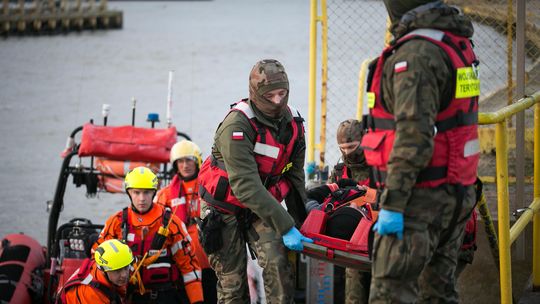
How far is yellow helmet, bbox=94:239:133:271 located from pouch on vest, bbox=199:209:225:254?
4.12 feet

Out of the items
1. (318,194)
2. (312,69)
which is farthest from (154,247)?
(312,69)

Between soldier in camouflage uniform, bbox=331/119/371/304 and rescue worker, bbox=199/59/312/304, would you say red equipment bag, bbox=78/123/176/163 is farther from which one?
rescue worker, bbox=199/59/312/304

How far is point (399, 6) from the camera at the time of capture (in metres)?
4.35

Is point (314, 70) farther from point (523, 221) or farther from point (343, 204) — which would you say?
point (523, 221)

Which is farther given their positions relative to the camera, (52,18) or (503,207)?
(52,18)

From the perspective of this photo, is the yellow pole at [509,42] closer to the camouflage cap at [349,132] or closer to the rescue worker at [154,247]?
the camouflage cap at [349,132]

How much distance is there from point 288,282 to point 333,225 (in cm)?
39

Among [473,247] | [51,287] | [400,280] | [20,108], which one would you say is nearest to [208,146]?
[20,108]

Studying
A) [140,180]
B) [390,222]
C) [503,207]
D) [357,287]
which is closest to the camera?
[390,222]

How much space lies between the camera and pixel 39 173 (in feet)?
49.9

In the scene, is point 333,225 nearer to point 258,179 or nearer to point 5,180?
point 258,179

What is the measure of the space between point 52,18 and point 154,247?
112 ft

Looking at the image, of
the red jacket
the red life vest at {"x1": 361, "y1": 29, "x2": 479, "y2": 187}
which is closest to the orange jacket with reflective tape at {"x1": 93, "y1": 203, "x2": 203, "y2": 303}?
the red jacket

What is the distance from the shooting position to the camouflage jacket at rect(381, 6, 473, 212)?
407 centimetres
